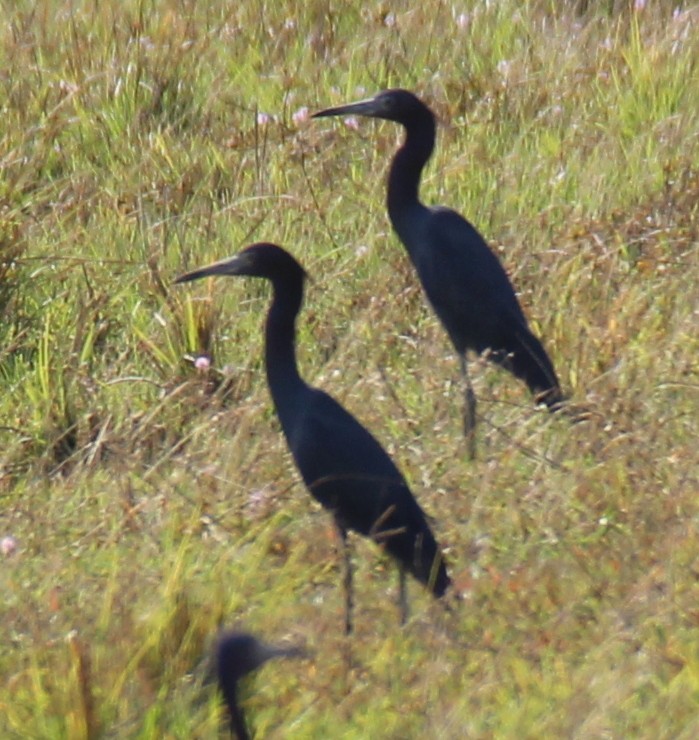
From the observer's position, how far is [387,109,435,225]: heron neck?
5613 mm

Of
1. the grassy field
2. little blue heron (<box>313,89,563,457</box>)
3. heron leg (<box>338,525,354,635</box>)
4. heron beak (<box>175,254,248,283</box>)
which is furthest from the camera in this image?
little blue heron (<box>313,89,563,457</box>)

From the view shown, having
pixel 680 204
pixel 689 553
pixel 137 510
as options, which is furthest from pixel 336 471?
pixel 680 204

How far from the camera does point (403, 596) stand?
3.93 m

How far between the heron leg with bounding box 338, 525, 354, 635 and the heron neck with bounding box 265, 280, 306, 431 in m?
0.29

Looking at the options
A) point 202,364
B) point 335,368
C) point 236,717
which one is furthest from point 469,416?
point 236,717

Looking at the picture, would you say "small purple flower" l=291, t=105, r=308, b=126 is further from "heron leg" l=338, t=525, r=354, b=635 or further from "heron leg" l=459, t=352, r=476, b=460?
"heron leg" l=338, t=525, r=354, b=635

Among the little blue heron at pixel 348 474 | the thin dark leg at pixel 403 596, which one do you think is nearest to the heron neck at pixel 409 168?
the little blue heron at pixel 348 474

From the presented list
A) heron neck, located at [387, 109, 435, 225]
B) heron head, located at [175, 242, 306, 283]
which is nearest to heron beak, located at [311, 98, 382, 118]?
heron neck, located at [387, 109, 435, 225]

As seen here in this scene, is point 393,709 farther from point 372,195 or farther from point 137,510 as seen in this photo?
point 372,195

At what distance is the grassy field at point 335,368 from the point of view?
11.2 ft

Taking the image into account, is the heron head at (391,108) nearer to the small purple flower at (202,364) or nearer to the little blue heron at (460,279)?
the little blue heron at (460,279)

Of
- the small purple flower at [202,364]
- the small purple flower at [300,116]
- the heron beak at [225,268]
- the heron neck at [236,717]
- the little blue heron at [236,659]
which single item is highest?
the little blue heron at [236,659]

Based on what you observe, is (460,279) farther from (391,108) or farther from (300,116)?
(300,116)

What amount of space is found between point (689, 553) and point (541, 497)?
1.84ft
